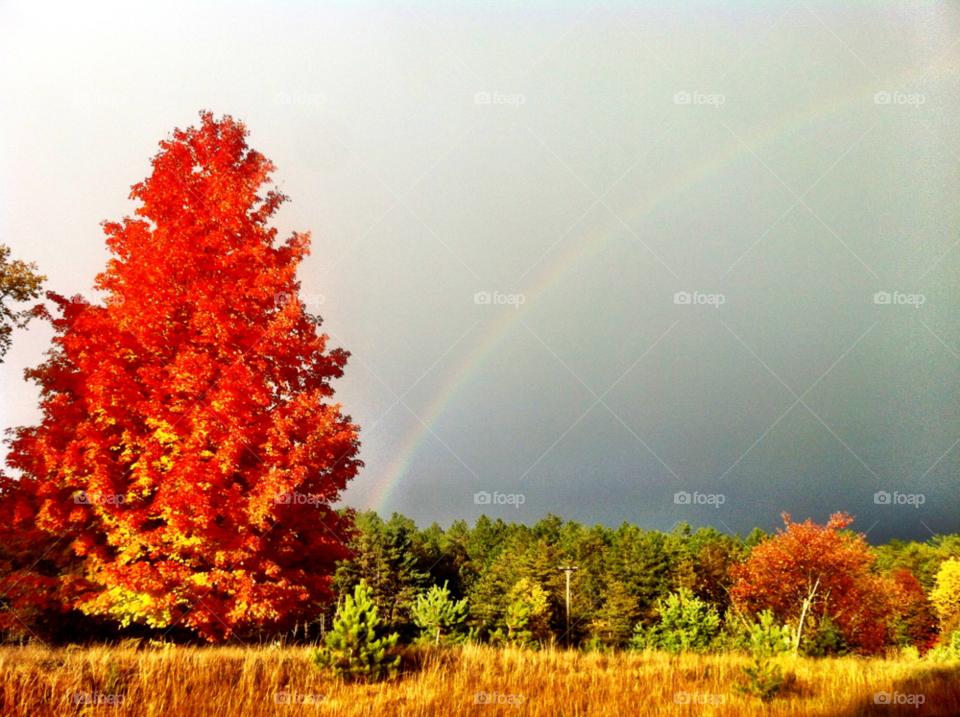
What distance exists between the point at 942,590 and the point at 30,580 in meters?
77.9

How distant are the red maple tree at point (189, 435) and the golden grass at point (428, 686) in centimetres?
252

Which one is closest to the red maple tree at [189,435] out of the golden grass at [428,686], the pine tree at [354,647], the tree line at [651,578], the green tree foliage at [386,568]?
the golden grass at [428,686]

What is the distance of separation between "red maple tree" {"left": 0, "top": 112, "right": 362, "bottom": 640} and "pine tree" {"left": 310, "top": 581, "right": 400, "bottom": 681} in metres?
3.49

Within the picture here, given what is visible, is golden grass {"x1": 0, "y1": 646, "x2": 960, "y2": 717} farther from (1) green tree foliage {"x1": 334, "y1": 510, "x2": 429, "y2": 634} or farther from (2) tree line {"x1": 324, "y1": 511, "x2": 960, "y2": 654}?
(1) green tree foliage {"x1": 334, "y1": 510, "x2": 429, "y2": 634}

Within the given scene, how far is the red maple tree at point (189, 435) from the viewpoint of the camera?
1559 cm

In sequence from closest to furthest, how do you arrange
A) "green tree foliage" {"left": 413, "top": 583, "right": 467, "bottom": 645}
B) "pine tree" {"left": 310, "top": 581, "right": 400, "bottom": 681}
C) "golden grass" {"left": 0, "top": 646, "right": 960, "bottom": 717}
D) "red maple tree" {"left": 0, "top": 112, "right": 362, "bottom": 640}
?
"golden grass" {"left": 0, "top": 646, "right": 960, "bottom": 717}, "pine tree" {"left": 310, "top": 581, "right": 400, "bottom": 681}, "red maple tree" {"left": 0, "top": 112, "right": 362, "bottom": 640}, "green tree foliage" {"left": 413, "top": 583, "right": 467, "bottom": 645}

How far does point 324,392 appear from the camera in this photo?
1781 centimetres

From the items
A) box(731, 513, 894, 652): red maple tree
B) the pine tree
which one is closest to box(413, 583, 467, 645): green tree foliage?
the pine tree

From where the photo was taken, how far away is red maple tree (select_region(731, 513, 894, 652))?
142 ft

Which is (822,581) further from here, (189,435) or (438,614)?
(189,435)

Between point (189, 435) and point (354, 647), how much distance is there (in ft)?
20.6

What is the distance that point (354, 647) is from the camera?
12.6 metres

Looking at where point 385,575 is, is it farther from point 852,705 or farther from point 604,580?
point 852,705

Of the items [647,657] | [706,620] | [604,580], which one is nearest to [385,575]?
[604,580]
